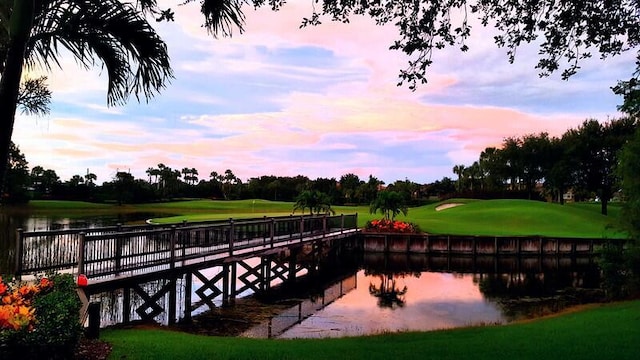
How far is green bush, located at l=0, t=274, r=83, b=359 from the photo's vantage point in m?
5.52

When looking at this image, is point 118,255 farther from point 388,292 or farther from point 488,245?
point 488,245

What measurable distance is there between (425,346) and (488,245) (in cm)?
2782

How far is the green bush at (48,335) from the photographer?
5.52 m

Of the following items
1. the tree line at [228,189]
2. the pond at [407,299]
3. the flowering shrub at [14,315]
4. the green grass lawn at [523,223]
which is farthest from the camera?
the tree line at [228,189]

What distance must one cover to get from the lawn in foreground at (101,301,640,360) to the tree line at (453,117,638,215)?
4699cm

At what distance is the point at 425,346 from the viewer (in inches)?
372

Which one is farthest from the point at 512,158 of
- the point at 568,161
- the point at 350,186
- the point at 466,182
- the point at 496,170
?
the point at 466,182

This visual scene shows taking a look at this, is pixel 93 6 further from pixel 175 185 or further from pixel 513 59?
pixel 175 185

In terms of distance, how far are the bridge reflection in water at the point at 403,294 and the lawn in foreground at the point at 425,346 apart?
4.18 m

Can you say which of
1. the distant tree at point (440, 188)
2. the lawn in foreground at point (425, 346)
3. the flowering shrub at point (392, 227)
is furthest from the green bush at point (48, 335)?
the distant tree at point (440, 188)

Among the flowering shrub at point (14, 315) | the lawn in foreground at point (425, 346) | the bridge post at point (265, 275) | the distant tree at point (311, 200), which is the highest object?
the distant tree at point (311, 200)

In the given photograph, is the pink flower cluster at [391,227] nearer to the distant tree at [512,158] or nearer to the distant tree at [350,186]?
the distant tree at [512,158]

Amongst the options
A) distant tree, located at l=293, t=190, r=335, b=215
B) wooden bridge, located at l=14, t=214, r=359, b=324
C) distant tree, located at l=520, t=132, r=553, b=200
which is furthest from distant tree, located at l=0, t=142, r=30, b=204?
distant tree, located at l=520, t=132, r=553, b=200

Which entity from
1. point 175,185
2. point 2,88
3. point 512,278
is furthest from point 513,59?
point 175,185
